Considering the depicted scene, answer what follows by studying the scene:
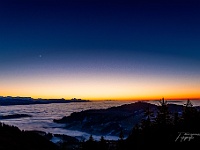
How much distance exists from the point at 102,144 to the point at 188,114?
3060cm

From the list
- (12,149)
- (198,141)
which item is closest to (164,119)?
(198,141)

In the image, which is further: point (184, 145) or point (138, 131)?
point (138, 131)

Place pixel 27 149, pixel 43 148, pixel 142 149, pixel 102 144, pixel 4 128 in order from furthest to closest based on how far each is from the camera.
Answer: pixel 4 128 → pixel 43 148 → pixel 27 149 → pixel 102 144 → pixel 142 149

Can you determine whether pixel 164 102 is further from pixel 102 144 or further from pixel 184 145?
pixel 184 145

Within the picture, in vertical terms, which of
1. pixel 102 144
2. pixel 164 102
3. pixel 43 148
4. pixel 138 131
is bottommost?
pixel 43 148

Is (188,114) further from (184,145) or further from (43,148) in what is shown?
(43,148)

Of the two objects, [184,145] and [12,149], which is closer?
[184,145]

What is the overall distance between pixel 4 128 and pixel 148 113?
131217 mm

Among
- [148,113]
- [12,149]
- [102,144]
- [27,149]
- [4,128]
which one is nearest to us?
[148,113]

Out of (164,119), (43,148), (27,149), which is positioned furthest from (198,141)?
(43,148)

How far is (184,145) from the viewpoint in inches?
1058

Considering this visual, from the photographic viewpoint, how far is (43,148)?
6590 inches

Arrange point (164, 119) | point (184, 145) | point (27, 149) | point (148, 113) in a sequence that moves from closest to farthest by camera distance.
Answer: point (184, 145), point (164, 119), point (148, 113), point (27, 149)

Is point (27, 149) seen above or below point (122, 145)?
below
